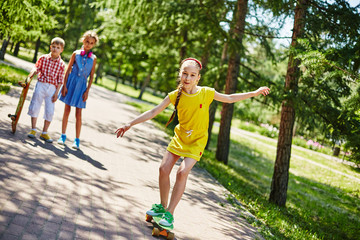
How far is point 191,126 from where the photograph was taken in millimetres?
4129

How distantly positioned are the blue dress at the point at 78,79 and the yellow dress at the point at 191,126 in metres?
3.05

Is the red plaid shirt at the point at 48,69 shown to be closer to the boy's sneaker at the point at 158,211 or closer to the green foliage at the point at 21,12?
the green foliage at the point at 21,12

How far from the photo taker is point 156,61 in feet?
66.3

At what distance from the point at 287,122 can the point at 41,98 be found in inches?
223

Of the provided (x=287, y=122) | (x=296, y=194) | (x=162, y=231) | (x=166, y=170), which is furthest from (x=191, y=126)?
(x=296, y=194)

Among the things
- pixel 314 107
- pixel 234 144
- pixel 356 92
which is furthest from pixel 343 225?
pixel 234 144

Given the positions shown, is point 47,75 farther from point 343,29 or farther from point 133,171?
point 343,29

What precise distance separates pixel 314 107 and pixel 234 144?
11322mm

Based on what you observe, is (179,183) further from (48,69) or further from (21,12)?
(21,12)

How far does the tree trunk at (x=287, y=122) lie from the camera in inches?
329

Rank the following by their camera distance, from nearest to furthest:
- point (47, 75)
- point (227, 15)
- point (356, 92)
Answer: point (47, 75)
point (356, 92)
point (227, 15)

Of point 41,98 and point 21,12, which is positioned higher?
point 21,12

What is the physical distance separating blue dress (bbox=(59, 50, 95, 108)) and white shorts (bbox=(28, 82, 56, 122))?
0.25 meters

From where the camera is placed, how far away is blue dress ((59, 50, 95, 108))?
6.59 m
